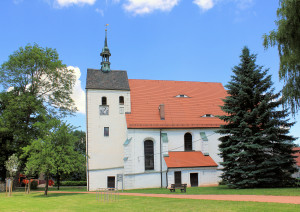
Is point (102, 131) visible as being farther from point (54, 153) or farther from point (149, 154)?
point (54, 153)

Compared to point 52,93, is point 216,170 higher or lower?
lower

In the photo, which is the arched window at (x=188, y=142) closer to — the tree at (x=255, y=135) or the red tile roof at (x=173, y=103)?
the red tile roof at (x=173, y=103)

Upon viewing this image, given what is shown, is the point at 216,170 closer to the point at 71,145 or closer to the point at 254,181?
the point at 254,181

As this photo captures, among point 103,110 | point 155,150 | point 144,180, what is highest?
point 103,110

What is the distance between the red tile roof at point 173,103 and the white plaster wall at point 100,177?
550cm

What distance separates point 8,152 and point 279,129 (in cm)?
2916

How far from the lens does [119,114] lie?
32344 mm

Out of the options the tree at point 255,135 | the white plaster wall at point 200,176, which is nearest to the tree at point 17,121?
the white plaster wall at point 200,176

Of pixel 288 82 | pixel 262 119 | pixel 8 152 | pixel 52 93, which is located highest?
pixel 52 93

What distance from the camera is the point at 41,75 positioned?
33750 mm

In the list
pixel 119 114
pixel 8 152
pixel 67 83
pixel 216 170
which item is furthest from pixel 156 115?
pixel 8 152

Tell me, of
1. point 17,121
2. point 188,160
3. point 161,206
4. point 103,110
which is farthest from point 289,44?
point 17,121

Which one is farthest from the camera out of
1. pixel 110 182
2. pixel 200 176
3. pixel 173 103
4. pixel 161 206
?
pixel 173 103

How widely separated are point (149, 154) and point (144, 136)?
6.76ft
